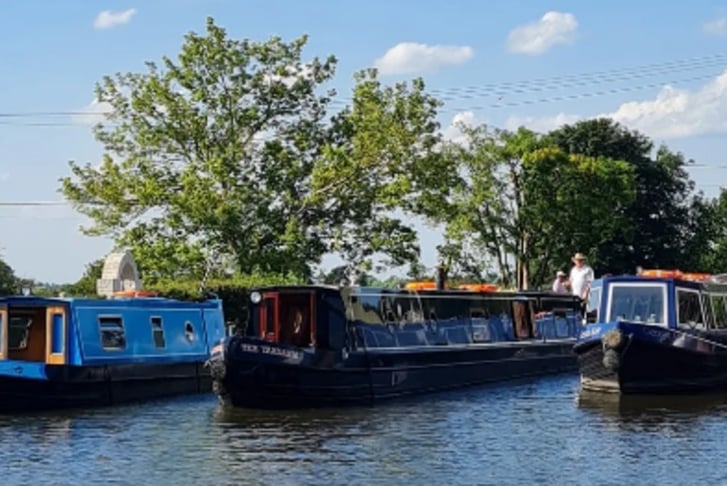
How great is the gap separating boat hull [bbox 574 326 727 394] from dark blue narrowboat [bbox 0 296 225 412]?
794 centimetres

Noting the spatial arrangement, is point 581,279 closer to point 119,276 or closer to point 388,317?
point 388,317

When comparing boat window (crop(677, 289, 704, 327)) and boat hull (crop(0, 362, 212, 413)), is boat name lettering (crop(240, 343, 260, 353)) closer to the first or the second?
boat hull (crop(0, 362, 212, 413))

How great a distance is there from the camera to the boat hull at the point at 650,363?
25578 mm

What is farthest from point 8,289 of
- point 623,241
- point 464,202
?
point 623,241

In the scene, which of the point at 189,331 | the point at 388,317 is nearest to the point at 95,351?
the point at 189,331

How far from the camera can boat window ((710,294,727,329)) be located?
94.5ft

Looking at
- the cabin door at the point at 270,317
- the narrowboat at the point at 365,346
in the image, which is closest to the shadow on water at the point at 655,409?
the narrowboat at the point at 365,346

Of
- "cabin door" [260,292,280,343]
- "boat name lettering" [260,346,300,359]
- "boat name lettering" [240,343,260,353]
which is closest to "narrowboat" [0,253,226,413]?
"cabin door" [260,292,280,343]

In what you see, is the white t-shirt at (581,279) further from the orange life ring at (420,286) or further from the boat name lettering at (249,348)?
the boat name lettering at (249,348)

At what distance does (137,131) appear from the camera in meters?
44.7

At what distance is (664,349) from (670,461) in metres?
7.69

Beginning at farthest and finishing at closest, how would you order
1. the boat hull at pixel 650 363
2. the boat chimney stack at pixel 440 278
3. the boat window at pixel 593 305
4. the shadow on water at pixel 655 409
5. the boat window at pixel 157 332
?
1. the boat chimney stack at pixel 440 278
2. the boat window at pixel 157 332
3. the boat window at pixel 593 305
4. the boat hull at pixel 650 363
5. the shadow on water at pixel 655 409

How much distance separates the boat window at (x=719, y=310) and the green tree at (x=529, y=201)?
2932 centimetres

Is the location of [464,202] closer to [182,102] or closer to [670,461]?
[182,102]
